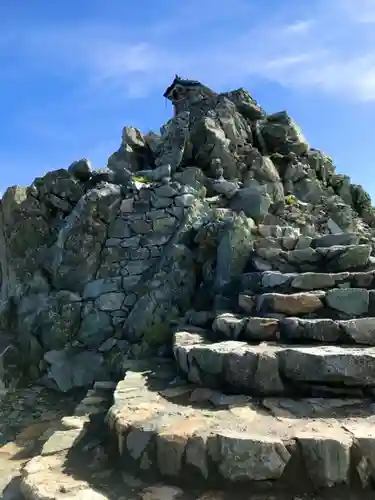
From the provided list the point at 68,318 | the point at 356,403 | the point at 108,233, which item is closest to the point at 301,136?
the point at 108,233

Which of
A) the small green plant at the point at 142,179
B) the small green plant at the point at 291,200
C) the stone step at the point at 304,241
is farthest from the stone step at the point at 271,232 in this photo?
the small green plant at the point at 291,200

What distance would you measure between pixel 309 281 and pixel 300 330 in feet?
5.79

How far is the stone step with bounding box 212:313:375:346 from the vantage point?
25.5 ft

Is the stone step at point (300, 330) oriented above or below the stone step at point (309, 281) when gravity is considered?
below

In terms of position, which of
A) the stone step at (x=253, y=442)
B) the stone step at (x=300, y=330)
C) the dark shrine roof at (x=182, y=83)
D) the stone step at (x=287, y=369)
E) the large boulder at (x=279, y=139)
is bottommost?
the stone step at (x=253, y=442)

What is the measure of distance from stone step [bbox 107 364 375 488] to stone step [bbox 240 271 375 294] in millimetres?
3162

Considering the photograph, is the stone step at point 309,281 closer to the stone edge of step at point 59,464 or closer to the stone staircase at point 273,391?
the stone staircase at point 273,391

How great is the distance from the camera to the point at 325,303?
8.84m

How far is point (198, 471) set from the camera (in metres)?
5.65

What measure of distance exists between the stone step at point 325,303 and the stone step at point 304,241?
9.63 ft

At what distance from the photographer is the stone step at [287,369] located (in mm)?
6848

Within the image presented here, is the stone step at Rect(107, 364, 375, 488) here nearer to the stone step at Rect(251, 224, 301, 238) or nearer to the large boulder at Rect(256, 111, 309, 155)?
the stone step at Rect(251, 224, 301, 238)

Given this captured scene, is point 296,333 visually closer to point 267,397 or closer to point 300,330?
point 300,330

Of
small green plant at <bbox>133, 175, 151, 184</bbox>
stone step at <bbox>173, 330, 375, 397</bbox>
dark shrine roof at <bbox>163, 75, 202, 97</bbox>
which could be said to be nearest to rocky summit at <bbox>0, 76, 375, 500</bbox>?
stone step at <bbox>173, 330, 375, 397</bbox>
